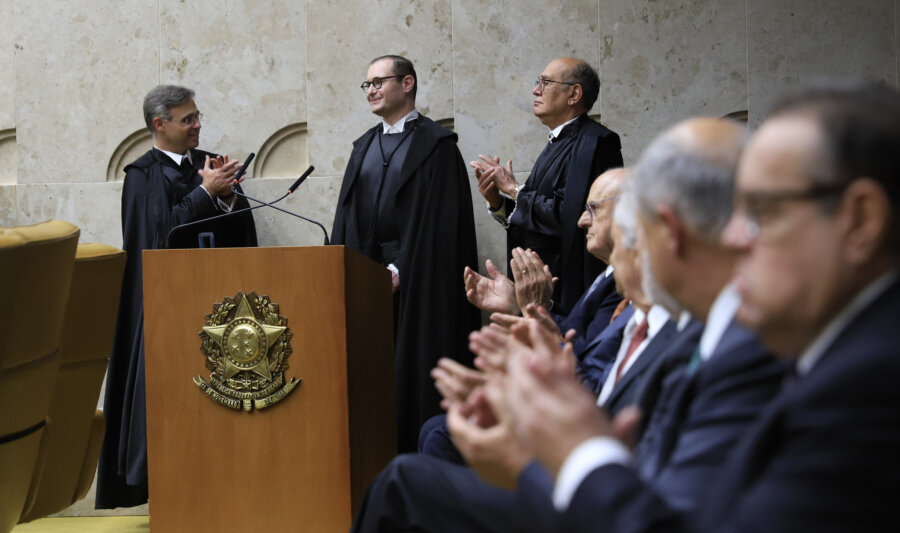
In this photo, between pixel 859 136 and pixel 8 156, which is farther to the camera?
pixel 8 156

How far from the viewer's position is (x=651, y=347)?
6.39ft

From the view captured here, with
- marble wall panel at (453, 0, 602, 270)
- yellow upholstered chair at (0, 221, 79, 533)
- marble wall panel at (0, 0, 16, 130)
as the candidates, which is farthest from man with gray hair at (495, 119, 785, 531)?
marble wall panel at (0, 0, 16, 130)

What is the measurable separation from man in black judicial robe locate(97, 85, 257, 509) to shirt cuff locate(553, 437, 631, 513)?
3857 millimetres

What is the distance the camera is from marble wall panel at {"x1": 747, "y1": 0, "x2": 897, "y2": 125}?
5246 millimetres

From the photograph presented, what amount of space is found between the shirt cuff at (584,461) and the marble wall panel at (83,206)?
494cm

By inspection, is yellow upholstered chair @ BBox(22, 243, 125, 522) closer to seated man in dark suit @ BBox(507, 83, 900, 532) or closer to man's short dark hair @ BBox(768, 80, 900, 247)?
seated man in dark suit @ BBox(507, 83, 900, 532)

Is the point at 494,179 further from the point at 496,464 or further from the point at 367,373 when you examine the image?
the point at 496,464

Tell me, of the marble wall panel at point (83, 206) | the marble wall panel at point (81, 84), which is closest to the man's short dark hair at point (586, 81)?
the marble wall panel at point (81, 84)

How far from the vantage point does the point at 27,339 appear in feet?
8.05

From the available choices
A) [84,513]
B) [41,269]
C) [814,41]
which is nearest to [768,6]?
[814,41]

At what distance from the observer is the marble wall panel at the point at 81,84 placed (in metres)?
5.71

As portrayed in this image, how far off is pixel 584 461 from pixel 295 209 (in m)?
4.62

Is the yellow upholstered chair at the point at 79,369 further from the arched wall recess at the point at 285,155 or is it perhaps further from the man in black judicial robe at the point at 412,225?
the arched wall recess at the point at 285,155

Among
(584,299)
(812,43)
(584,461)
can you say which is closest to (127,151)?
(584,299)
